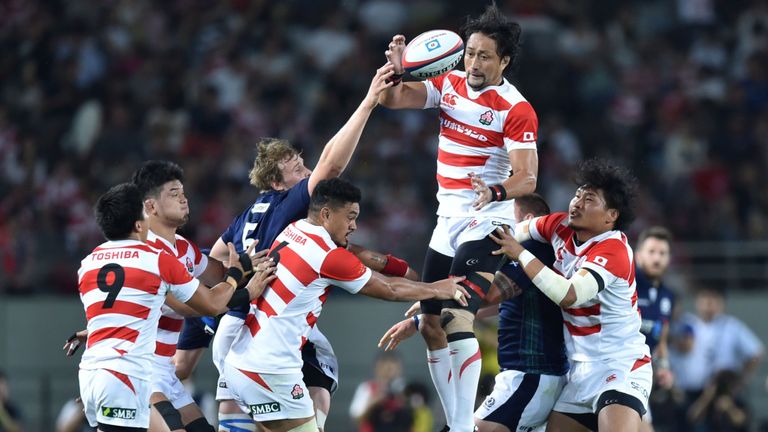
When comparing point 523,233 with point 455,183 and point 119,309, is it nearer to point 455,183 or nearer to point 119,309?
point 455,183

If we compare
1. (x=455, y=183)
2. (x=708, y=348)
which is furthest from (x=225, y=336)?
(x=708, y=348)

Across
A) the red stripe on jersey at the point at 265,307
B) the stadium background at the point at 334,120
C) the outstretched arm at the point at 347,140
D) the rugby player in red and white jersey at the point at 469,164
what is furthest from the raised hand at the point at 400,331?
the stadium background at the point at 334,120

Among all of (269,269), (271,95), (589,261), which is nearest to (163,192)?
(269,269)

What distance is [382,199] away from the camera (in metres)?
15.9

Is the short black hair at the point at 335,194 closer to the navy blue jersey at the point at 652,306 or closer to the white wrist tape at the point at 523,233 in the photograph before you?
the white wrist tape at the point at 523,233

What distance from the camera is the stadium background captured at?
49.5 feet

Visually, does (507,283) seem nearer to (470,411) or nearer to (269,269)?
(470,411)

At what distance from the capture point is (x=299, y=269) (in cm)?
780

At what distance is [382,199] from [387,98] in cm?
761

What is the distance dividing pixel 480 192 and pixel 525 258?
621mm

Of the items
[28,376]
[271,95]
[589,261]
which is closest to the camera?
[589,261]

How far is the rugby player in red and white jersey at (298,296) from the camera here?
25.6ft

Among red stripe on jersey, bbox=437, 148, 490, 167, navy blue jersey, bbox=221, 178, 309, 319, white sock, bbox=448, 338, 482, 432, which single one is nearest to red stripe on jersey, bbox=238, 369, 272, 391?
navy blue jersey, bbox=221, 178, 309, 319

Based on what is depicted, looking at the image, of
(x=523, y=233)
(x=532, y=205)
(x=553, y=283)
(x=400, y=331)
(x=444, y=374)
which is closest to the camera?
(x=553, y=283)
